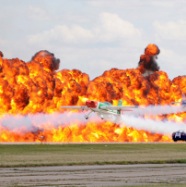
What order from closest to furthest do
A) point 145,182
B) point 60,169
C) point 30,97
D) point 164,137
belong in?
1. point 145,182
2. point 60,169
3. point 30,97
4. point 164,137

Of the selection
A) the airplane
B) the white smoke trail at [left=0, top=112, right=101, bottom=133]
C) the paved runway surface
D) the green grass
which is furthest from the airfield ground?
the white smoke trail at [left=0, top=112, right=101, bottom=133]

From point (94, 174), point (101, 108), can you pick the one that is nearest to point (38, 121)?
point (101, 108)

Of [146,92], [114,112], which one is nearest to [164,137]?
[146,92]

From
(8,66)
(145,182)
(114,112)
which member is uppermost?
(8,66)

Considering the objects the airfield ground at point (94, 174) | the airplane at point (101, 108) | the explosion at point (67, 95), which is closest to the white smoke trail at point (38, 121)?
the explosion at point (67, 95)

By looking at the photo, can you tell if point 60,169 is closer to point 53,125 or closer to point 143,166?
point 143,166

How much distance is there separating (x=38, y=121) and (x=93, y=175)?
94050 mm

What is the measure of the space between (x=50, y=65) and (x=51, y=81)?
4231mm

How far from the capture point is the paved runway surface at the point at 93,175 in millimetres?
55031

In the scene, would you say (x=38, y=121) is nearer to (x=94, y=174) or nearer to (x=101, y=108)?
(x=101, y=108)

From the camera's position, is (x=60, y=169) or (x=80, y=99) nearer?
(x=60, y=169)

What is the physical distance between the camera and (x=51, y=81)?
160625 mm

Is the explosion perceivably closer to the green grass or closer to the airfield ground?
the green grass

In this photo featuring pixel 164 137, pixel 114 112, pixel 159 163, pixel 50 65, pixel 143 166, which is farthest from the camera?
pixel 164 137
